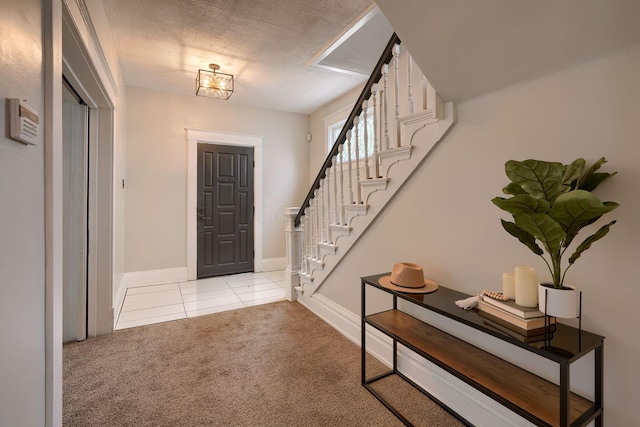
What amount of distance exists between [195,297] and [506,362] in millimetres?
3363

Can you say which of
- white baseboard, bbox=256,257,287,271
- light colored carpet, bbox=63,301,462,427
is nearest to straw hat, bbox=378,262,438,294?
light colored carpet, bbox=63,301,462,427

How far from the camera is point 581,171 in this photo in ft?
3.66

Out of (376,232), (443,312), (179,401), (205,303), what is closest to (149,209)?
(205,303)

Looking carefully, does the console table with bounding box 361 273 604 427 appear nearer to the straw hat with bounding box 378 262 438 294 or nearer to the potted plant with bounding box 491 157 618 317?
the straw hat with bounding box 378 262 438 294

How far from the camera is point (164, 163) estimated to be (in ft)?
14.1

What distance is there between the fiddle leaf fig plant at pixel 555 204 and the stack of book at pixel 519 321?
0.55ft

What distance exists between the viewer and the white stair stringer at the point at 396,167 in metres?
1.74

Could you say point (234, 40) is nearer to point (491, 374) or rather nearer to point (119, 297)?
point (119, 297)

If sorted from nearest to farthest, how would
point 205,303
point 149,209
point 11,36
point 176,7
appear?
point 11,36, point 176,7, point 205,303, point 149,209

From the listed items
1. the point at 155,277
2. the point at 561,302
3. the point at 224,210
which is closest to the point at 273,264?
the point at 224,210

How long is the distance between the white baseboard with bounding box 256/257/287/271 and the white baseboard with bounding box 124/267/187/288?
1.24 meters

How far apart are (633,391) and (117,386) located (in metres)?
2.63

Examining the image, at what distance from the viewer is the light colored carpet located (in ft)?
5.43

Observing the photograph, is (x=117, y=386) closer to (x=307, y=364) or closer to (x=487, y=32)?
(x=307, y=364)
